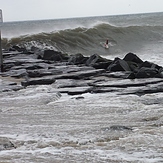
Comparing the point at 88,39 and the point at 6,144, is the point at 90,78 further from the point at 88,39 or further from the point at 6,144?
the point at 88,39

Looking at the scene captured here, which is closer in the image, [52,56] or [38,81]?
[38,81]

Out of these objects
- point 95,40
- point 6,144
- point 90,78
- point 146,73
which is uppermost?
point 95,40

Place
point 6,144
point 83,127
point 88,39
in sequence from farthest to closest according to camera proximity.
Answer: point 88,39
point 83,127
point 6,144

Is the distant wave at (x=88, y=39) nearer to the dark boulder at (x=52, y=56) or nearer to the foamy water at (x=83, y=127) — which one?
the dark boulder at (x=52, y=56)

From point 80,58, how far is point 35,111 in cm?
681

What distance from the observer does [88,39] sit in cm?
2822

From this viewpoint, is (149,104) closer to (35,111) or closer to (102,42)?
(35,111)

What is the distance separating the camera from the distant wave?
24266 millimetres

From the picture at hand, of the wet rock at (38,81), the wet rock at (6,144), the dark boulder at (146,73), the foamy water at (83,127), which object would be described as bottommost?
the wet rock at (6,144)

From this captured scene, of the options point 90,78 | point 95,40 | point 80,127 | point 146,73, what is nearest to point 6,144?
point 80,127

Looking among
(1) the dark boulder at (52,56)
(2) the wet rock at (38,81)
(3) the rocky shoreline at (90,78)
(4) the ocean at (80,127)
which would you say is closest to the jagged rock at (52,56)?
(1) the dark boulder at (52,56)

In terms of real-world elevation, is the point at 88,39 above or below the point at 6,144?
above

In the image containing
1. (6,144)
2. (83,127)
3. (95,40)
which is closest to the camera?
(6,144)

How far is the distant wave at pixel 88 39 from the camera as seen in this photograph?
2427cm
